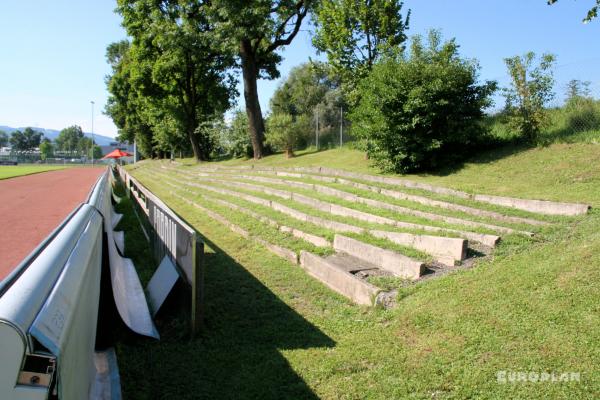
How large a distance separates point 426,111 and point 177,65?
70.7 feet

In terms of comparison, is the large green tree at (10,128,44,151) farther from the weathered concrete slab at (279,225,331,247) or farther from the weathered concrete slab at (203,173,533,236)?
the weathered concrete slab at (279,225,331,247)

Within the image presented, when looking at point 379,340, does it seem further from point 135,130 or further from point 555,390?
point 135,130

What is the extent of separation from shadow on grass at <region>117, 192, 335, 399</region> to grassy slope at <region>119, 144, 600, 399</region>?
16mm

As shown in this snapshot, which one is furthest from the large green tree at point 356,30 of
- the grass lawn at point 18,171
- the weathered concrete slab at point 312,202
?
the grass lawn at point 18,171

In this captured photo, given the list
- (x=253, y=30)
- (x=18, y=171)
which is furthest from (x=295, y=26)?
(x=18, y=171)

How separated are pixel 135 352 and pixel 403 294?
2.97m

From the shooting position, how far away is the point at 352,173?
46.7ft

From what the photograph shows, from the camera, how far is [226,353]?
4535 millimetres

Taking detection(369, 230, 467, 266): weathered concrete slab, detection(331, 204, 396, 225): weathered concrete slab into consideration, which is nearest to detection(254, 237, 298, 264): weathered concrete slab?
detection(369, 230, 467, 266): weathered concrete slab

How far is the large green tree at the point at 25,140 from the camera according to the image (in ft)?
519

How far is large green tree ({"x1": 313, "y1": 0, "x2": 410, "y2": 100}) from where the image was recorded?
17891 mm

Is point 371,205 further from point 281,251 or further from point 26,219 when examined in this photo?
point 26,219

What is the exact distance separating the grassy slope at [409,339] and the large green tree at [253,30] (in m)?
18.6

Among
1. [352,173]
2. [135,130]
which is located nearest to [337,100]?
[135,130]
